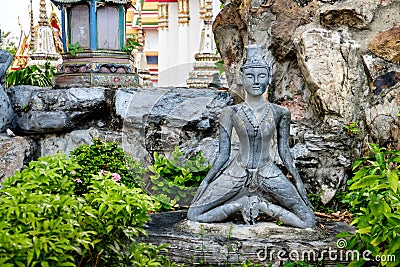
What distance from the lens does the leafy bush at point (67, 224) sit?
212 centimetres

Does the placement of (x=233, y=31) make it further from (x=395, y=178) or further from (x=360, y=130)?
(x=395, y=178)

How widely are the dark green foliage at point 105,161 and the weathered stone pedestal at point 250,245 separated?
131cm

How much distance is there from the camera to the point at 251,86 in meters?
3.31

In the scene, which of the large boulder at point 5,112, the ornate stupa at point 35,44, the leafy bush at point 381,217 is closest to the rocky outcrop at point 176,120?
the large boulder at point 5,112

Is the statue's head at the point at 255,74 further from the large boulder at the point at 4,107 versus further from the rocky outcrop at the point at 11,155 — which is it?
the large boulder at the point at 4,107

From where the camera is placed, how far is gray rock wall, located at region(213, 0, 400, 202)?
390 centimetres

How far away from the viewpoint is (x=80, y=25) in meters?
5.75

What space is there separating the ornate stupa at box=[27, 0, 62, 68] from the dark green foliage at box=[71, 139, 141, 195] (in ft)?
23.3

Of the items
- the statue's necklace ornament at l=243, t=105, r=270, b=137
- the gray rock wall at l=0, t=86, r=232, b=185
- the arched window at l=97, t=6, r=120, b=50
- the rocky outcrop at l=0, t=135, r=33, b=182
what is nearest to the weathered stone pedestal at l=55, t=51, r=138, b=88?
the arched window at l=97, t=6, r=120, b=50

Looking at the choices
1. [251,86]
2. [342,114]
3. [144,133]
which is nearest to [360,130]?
[342,114]

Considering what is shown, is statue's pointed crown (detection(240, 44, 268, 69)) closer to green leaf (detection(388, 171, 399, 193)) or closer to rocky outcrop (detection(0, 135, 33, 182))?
green leaf (detection(388, 171, 399, 193))

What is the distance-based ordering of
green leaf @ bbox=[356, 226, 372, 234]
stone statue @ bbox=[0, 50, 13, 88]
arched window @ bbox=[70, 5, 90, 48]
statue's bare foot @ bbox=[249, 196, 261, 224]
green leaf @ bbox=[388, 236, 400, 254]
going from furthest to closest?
arched window @ bbox=[70, 5, 90, 48]
stone statue @ bbox=[0, 50, 13, 88]
statue's bare foot @ bbox=[249, 196, 261, 224]
green leaf @ bbox=[356, 226, 372, 234]
green leaf @ bbox=[388, 236, 400, 254]

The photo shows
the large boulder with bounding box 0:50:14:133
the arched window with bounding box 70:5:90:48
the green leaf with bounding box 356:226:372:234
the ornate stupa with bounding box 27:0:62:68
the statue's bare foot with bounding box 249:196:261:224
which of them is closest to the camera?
the green leaf with bounding box 356:226:372:234

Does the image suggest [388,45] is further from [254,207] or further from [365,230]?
[365,230]
